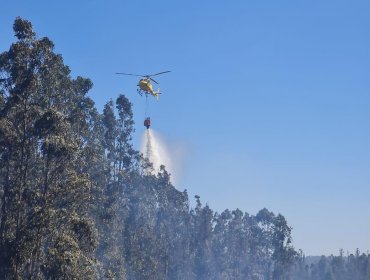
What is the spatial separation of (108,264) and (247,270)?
3863 inches

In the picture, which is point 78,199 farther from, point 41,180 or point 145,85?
point 145,85

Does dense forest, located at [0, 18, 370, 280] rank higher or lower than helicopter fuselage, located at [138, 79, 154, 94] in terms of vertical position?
lower

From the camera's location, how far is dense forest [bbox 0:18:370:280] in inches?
1336

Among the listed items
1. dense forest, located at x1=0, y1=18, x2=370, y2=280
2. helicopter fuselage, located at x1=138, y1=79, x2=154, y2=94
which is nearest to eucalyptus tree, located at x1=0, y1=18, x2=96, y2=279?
dense forest, located at x1=0, y1=18, x2=370, y2=280

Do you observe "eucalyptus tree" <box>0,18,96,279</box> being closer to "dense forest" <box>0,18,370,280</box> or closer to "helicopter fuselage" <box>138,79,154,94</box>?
"dense forest" <box>0,18,370,280</box>

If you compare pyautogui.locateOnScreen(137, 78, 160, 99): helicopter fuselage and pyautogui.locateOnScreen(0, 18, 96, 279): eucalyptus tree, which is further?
pyautogui.locateOnScreen(137, 78, 160, 99): helicopter fuselage

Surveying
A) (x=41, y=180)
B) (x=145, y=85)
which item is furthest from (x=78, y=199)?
(x=145, y=85)

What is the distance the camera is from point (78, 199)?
37.6 metres

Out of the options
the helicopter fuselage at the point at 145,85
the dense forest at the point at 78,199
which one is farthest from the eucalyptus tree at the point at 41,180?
the helicopter fuselage at the point at 145,85

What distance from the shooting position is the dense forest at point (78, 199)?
3394cm

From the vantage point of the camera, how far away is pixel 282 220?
383 feet

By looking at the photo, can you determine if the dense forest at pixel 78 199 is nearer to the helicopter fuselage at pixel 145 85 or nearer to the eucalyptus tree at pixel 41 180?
the eucalyptus tree at pixel 41 180

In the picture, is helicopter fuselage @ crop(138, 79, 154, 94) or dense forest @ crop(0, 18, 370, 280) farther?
helicopter fuselage @ crop(138, 79, 154, 94)

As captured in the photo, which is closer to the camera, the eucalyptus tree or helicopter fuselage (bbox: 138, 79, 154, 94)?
the eucalyptus tree
